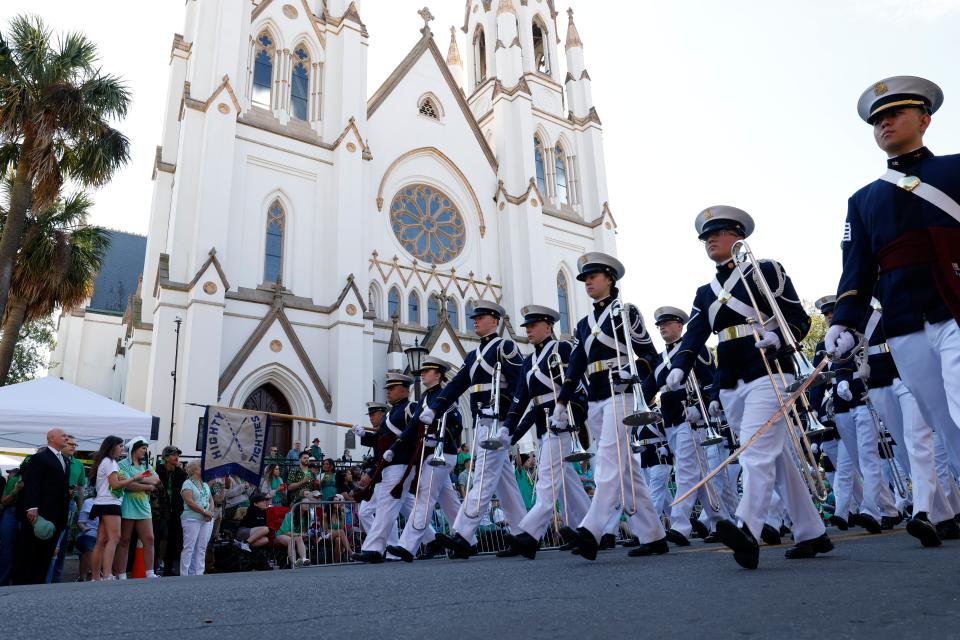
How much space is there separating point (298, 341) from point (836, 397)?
1521 cm

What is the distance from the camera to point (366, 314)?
2130 cm

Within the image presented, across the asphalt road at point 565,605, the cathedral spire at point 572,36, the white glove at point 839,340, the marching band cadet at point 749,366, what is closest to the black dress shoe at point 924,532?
the asphalt road at point 565,605

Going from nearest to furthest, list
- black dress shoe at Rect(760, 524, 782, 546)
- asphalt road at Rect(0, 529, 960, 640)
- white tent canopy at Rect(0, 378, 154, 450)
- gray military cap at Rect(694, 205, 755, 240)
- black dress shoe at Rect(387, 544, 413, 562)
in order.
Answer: asphalt road at Rect(0, 529, 960, 640)
gray military cap at Rect(694, 205, 755, 240)
black dress shoe at Rect(760, 524, 782, 546)
black dress shoe at Rect(387, 544, 413, 562)
white tent canopy at Rect(0, 378, 154, 450)

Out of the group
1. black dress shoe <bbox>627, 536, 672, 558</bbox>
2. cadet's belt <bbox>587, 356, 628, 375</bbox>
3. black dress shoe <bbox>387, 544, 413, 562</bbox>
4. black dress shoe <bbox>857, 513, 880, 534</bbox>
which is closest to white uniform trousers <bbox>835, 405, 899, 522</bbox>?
black dress shoe <bbox>857, 513, 880, 534</bbox>

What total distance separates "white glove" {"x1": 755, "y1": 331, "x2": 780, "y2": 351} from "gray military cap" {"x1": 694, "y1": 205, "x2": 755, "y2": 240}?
866mm

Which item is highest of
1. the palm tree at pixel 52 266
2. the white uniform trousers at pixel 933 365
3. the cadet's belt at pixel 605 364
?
the palm tree at pixel 52 266

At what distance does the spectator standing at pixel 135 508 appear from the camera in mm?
8039

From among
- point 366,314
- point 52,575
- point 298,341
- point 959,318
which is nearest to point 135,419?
point 52,575

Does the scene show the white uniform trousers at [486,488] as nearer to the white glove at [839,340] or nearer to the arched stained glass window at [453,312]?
the white glove at [839,340]

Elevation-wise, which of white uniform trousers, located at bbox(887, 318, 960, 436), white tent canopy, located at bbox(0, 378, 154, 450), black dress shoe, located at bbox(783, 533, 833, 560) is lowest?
black dress shoe, located at bbox(783, 533, 833, 560)

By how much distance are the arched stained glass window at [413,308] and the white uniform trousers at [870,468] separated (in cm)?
1691

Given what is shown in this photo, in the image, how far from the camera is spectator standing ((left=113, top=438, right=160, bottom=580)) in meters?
8.04

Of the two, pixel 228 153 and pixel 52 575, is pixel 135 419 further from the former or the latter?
pixel 228 153

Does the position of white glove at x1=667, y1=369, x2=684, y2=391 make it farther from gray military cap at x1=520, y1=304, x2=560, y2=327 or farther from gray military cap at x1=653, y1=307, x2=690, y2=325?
gray military cap at x1=653, y1=307, x2=690, y2=325
